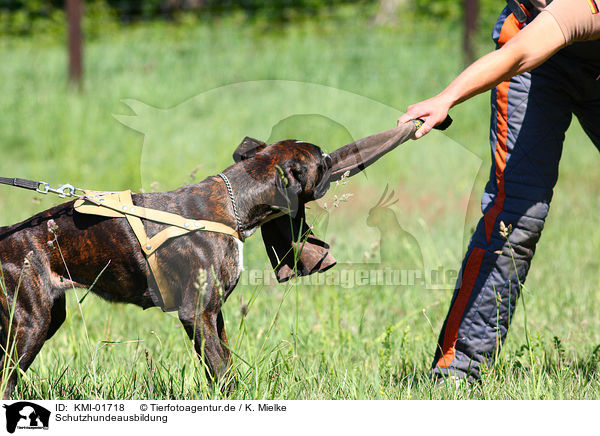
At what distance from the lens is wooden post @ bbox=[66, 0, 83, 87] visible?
9.60 m

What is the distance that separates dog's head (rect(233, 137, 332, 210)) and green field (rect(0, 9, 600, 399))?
0.41 feet

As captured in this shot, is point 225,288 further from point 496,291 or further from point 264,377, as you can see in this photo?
point 496,291

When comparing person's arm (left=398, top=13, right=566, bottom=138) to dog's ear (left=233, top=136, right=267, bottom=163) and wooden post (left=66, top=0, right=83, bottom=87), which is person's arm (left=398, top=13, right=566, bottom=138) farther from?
wooden post (left=66, top=0, right=83, bottom=87)

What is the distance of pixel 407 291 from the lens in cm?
452

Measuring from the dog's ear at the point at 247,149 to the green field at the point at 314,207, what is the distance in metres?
0.18

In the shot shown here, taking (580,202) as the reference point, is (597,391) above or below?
below

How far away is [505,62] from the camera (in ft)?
7.81

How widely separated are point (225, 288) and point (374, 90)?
281 inches

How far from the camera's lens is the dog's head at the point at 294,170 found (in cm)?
264

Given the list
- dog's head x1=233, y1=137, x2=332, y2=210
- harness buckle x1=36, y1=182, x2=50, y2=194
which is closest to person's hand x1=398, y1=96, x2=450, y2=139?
dog's head x1=233, y1=137, x2=332, y2=210

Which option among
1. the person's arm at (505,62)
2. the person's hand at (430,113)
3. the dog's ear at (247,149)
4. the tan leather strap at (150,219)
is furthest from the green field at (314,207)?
the person's arm at (505,62)

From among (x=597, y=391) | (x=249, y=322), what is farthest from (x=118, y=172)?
(x=597, y=391)
